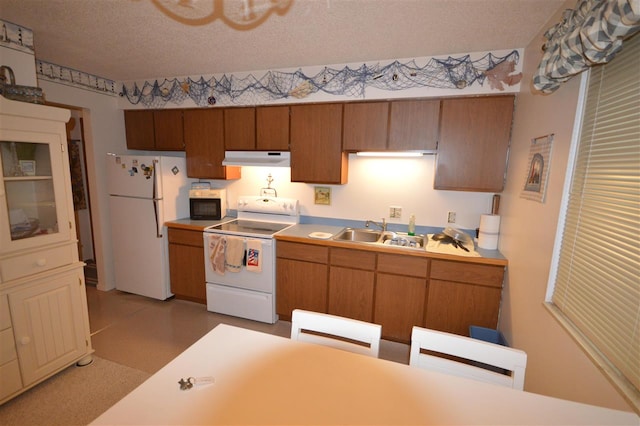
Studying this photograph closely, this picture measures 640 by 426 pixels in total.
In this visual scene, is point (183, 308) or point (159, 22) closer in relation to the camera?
point (159, 22)

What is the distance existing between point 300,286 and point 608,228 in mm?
2237

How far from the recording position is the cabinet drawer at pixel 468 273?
2256 millimetres

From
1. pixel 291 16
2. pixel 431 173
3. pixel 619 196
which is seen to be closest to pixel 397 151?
pixel 431 173

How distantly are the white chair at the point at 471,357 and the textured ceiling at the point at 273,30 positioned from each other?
1532 millimetres

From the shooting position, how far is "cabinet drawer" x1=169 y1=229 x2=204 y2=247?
→ 3.10m

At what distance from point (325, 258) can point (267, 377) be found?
1676 mm

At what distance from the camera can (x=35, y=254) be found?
6.25 feet

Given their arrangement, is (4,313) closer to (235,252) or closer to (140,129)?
(235,252)

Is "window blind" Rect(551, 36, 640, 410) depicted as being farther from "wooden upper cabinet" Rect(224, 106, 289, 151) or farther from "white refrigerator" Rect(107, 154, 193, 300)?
"white refrigerator" Rect(107, 154, 193, 300)

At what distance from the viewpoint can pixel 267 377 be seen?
1042 millimetres

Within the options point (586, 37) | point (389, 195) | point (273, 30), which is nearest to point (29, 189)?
point (273, 30)

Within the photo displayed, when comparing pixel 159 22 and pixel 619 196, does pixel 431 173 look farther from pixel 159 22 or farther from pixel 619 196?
pixel 159 22

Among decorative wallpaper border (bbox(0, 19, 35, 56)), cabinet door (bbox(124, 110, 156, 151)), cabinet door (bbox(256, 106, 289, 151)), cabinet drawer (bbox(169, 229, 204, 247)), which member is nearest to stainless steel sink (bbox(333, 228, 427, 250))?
cabinet door (bbox(256, 106, 289, 151))

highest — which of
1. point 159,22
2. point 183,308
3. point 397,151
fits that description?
point 159,22
